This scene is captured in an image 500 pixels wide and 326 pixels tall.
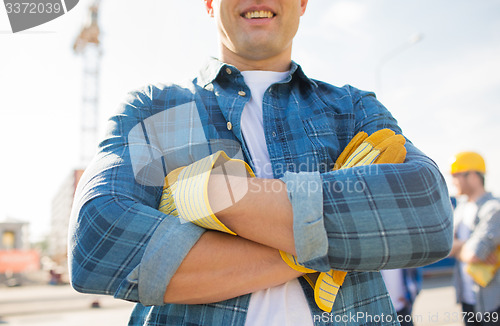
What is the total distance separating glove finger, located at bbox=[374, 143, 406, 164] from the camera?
1185mm

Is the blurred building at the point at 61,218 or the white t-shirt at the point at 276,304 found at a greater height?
the white t-shirt at the point at 276,304

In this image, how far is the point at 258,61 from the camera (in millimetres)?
1542

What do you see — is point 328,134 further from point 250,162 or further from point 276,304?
point 276,304

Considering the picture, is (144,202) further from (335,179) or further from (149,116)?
(335,179)

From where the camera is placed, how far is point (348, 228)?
100 centimetres

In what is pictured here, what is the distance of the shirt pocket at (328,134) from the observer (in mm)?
1310

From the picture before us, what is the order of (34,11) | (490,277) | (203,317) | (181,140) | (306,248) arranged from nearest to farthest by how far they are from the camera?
(306,248), (203,317), (181,140), (34,11), (490,277)

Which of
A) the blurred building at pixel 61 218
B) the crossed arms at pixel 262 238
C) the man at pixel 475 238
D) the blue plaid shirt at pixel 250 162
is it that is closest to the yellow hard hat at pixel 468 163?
the man at pixel 475 238

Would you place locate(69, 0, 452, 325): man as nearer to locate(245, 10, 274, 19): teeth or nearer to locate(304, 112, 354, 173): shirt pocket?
locate(304, 112, 354, 173): shirt pocket

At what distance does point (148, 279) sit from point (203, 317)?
0.23 metres

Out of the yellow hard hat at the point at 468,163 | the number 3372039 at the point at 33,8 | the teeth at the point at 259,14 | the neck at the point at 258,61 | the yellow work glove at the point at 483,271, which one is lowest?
the yellow work glove at the point at 483,271

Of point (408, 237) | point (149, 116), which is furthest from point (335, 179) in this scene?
point (149, 116)

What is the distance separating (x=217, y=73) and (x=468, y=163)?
389 centimetres

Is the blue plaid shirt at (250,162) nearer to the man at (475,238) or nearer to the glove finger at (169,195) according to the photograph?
the glove finger at (169,195)
